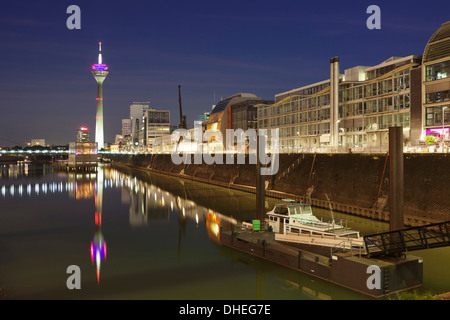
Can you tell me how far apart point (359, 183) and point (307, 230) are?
20.9 metres

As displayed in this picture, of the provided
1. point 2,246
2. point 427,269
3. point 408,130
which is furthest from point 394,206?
point 408,130

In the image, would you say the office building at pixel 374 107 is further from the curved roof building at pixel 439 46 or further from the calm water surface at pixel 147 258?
the calm water surface at pixel 147 258

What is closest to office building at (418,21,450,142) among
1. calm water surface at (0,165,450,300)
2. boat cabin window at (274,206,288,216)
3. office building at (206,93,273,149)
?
calm water surface at (0,165,450,300)

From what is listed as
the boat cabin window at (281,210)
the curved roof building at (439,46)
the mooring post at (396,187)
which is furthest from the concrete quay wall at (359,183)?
the curved roof building at (439,46)

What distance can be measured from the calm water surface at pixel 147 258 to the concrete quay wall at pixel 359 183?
10.1ft

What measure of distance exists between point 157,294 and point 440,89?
51661 millimetres

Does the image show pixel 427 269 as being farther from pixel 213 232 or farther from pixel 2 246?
pixel 2 246

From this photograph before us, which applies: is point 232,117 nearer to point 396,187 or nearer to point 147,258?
point 147,258

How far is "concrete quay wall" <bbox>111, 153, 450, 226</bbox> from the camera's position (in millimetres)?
35875

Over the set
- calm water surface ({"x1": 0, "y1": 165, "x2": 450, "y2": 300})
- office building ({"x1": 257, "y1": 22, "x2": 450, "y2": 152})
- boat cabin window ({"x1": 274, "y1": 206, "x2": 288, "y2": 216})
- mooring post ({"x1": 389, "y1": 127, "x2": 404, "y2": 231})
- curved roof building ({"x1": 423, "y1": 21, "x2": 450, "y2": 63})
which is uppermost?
curved roof building ({"x1": 423, "y1": 21, "x2": 450, "y2": 63})

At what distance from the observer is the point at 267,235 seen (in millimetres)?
30438

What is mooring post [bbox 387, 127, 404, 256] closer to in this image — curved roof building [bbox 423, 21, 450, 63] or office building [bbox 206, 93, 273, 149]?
curved roof building [bbox 423, 21, 450, 63]

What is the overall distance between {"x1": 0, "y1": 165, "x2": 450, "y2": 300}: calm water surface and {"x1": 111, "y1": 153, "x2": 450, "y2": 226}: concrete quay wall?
10.1 ft

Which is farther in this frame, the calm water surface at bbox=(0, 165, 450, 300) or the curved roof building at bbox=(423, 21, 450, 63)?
the curved roof building at bbox=(423, 21, 450, 63)
